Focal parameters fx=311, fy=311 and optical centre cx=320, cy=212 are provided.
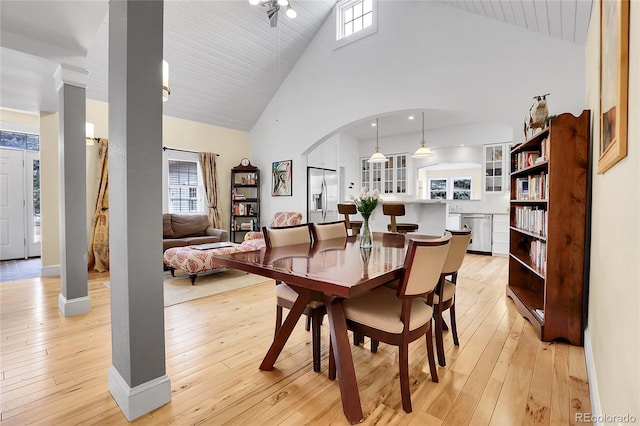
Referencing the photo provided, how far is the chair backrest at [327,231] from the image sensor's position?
299cm

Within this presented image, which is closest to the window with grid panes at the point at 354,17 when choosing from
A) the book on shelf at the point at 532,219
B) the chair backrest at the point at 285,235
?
the book on shelf at the point at 532,219

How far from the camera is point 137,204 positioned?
5.30 ft

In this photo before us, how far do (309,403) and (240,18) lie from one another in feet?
18.5

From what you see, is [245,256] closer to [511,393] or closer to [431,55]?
[511,393]

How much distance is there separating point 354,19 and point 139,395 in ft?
20.5

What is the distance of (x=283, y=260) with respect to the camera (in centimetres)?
196

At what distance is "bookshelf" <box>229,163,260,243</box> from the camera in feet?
23.0

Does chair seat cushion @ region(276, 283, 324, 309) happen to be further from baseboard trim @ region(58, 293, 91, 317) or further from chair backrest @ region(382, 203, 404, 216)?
chair backrest @ region(382, 203, 404, 216)

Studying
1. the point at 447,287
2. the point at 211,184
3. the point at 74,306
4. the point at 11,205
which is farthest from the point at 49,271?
the point at 447,287

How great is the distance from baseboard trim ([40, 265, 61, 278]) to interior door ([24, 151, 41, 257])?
7.08 ft

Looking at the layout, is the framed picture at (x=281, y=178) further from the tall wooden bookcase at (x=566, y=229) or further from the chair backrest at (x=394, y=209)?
the tall wooden bookcase at (x=566, y=229)

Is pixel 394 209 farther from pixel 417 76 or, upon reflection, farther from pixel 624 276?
pixel 624 276

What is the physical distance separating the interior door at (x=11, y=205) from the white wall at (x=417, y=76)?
15.2ft

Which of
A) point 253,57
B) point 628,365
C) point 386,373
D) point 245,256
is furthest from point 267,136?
point 628,365
